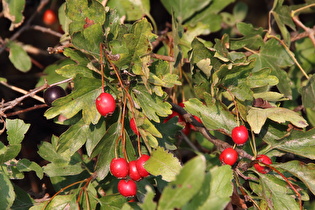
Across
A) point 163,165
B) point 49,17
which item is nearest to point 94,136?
point 163,165

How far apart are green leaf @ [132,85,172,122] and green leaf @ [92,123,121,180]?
0.42ft

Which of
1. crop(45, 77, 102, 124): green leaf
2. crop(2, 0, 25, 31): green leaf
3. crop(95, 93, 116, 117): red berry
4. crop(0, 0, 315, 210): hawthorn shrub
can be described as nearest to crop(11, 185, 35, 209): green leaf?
crop(0, 0, 315, 210): hawthorn shrub

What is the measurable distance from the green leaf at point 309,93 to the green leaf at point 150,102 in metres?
0.72

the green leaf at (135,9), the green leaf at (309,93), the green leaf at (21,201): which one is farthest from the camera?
the green leaf at (135,9)

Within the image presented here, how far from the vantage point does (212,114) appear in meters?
1.60

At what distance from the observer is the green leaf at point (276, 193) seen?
1555 mm

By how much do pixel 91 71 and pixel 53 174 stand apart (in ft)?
1.55

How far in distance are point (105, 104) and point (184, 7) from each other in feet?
3.58

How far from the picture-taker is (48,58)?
2734 mm

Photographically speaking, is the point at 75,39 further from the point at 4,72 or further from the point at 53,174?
the point at 4,72

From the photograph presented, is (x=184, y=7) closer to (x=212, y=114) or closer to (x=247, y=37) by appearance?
(x=247, y=37)

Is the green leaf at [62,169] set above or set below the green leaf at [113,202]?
above

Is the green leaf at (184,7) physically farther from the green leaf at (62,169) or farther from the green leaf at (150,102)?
the green leaf at (62,169)

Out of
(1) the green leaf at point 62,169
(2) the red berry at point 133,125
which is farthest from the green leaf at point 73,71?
(1) the green leaf at point 62,169
